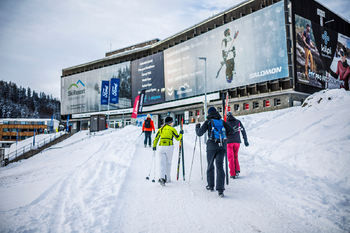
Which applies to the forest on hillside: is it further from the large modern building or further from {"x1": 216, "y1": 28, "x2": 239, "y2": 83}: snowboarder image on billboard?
{"x1": 216, "y1": 28, "x2": 239, "y2": 83}: snowboarder image on billboard

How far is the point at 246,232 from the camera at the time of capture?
3127 millimetres

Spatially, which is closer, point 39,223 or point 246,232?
point 246,232

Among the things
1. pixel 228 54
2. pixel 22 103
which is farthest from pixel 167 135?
pixel 22 103

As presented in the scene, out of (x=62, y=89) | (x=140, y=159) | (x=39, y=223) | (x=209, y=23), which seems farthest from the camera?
(x=62, y=89)

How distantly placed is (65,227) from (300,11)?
33.8 m

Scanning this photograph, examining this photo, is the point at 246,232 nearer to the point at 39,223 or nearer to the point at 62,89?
the point at 39,223

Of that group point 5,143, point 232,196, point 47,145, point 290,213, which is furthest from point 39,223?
point 5,143

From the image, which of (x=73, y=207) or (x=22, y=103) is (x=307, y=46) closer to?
(x=73, y=207)

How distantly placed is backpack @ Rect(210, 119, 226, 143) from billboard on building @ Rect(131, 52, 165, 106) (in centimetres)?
3611

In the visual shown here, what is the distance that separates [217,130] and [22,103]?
13438cm

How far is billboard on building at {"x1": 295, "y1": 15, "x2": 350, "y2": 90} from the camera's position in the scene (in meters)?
27.1

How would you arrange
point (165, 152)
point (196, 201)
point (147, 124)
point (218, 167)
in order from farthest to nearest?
point (147, 124) → point (165, 152) → point (218, 167) → point (196, 201)

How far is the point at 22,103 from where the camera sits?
112875 millimetres

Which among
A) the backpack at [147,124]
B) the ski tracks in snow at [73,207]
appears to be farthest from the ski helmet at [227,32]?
the ski tracks in snow at [73,207]
